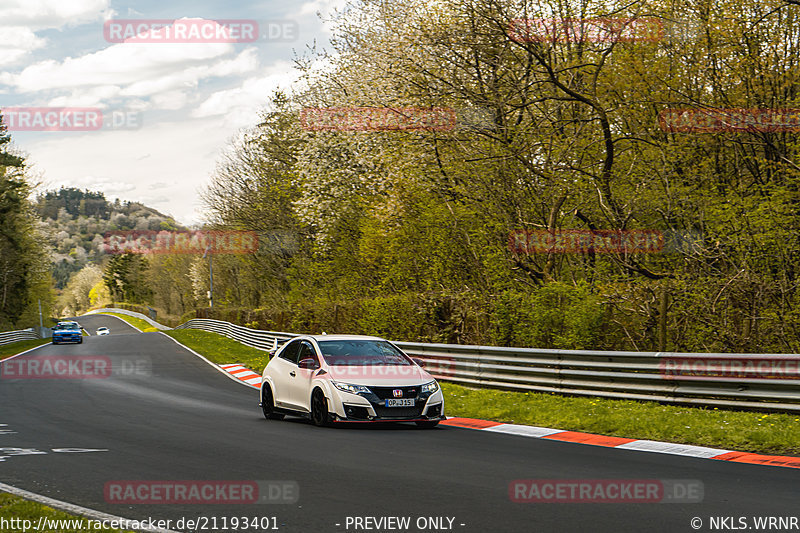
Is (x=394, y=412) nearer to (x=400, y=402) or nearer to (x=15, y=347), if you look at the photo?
(x=400, y=402)

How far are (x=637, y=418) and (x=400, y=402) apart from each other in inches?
143

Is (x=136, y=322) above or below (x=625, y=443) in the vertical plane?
below

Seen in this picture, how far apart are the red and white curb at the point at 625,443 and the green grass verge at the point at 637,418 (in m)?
0.34

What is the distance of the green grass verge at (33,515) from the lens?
647cm

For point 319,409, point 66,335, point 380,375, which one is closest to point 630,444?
point 380,375

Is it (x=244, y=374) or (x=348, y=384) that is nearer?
(x=348, y=384)

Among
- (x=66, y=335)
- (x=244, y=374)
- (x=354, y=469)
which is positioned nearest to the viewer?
(x=354, y=469)

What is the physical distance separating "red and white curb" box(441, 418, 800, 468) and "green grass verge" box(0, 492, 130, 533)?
22.2ft

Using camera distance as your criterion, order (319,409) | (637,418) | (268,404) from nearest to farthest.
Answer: (637,418) → (319,409) → (268,404)

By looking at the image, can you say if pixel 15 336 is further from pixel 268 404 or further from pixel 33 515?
pixel 33 515

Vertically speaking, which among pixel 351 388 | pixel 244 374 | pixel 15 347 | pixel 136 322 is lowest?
pixel 136 322

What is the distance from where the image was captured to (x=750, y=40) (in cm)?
1933

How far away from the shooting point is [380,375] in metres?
13.4

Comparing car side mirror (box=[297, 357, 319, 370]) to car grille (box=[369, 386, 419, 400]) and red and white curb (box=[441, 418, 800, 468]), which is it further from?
red and white curb (box=[441, 418, 800, 468])
